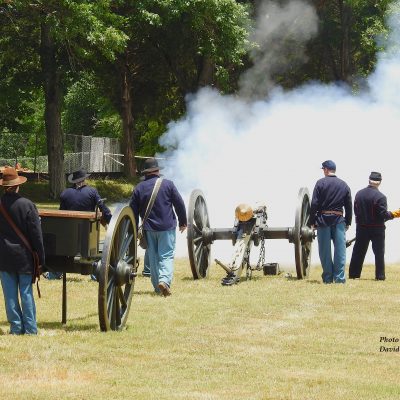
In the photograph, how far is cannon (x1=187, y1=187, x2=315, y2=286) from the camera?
14.6 m

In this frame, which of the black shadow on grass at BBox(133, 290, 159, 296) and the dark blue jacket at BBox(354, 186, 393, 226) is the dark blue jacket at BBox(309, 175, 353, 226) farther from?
the black shadow on grass at BBox(133, 290, 159, 296)

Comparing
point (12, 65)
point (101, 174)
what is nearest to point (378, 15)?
point (101, 174)

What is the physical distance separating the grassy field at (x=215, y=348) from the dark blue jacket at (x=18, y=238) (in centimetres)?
65

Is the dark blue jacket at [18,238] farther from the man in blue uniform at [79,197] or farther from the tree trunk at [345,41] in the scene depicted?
the tree trunk at [345,41]

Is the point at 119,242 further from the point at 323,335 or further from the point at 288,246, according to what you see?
the point at 288,246

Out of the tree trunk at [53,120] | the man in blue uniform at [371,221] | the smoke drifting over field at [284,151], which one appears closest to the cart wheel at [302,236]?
the man in blue uniform at [371,221]

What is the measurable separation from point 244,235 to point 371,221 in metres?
1.88

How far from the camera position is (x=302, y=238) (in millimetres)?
15211

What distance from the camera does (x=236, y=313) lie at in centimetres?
1175

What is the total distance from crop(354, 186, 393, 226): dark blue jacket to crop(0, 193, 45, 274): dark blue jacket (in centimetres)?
657

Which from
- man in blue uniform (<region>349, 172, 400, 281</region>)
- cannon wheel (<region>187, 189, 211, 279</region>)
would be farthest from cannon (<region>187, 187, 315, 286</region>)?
man in blue uniform (<region>349, 172, 400, 281</region>)

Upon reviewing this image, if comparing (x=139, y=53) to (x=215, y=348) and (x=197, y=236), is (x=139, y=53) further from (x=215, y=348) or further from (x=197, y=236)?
(x=215, y=348)

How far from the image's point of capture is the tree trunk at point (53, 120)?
110ft

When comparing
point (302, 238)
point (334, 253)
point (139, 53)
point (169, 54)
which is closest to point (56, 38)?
point (169, 54)
